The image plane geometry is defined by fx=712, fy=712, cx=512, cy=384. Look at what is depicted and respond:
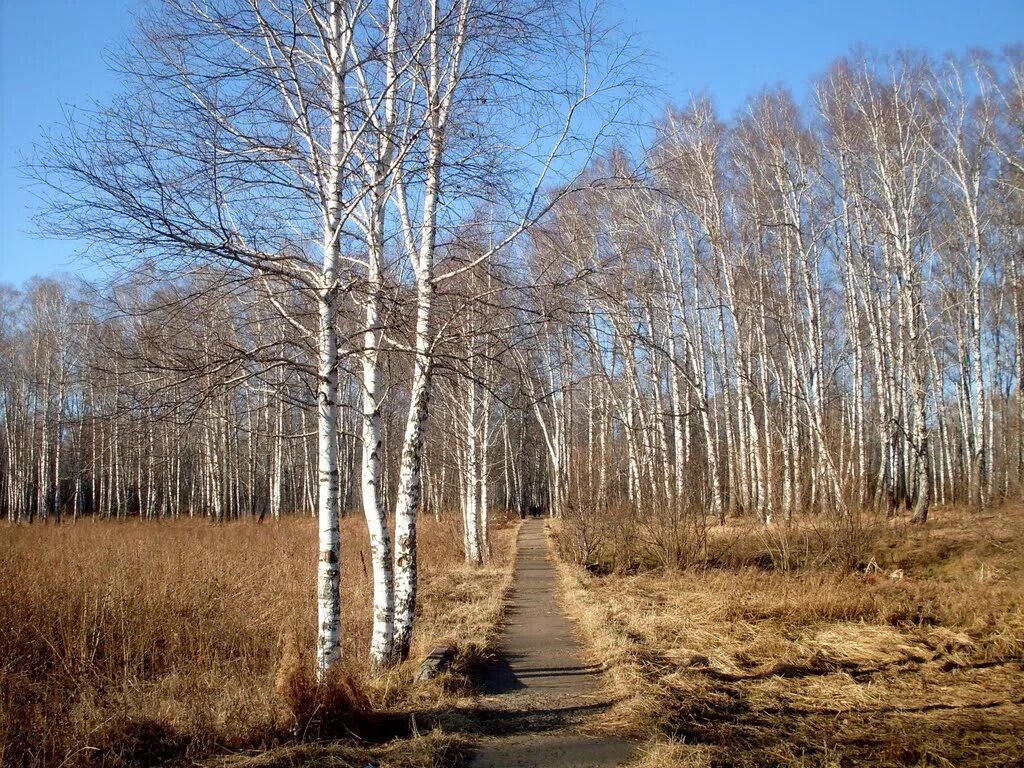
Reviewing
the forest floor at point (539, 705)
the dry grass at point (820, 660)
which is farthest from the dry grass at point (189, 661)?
the dry grass at point (820, 660)

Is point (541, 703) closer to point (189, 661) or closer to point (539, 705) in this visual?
point (539, 705)

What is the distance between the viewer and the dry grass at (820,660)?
4.79 meters

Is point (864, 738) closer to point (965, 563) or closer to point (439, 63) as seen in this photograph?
point (439, 63)

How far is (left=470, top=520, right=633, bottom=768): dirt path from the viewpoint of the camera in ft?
15.1

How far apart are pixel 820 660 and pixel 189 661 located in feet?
20.0

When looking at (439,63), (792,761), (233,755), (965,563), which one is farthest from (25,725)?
(965,563)

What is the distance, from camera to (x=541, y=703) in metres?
5.85

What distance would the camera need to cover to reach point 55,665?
6.40 meters

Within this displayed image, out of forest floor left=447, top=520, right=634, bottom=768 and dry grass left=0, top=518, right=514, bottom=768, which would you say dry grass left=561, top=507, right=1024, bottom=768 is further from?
dry grass left=0, top=518, right=514, bottom=768

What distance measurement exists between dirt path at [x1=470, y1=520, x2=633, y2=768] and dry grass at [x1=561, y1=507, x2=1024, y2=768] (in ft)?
0.88

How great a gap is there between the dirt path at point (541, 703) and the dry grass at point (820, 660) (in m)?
0.27

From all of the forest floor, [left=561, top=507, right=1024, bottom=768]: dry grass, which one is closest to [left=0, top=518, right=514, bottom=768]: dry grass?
the forest floor

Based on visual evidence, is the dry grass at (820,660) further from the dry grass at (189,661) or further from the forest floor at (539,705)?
the dry grass at (189,661)

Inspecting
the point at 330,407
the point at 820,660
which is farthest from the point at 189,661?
the point at 820,660
